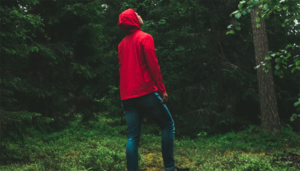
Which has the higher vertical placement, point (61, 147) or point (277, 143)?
point (61, 147)

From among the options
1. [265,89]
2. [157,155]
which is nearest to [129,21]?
[157,155]

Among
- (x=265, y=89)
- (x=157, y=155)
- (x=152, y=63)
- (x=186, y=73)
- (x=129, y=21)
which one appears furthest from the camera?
(x=186, y=73)

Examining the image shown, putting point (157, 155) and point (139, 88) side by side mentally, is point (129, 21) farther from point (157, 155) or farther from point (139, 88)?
point (157, 155)

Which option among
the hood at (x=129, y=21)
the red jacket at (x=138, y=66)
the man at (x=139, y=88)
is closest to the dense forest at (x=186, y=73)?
the man at (x=139, y=88)

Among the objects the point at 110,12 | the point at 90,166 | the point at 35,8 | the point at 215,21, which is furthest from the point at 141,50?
the point at 110,12

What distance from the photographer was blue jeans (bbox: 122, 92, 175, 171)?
3.59 m

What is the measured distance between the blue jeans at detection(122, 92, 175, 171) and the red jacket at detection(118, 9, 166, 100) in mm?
113

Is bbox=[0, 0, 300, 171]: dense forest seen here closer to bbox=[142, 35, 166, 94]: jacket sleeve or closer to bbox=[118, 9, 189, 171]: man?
bbox=[118, 9, 189, 171]: man

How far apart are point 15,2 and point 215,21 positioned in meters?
6.52

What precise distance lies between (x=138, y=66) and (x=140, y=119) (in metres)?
0.76

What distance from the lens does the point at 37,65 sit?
33.8 feet

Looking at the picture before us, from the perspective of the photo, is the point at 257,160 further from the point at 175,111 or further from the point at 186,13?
the point at 186,13

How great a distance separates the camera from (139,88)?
3.54m

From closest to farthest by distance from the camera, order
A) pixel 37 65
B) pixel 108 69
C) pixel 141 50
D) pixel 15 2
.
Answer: pixel 141 50 → pixel 15 2 → pixel 37 65 → pixel 108 69
